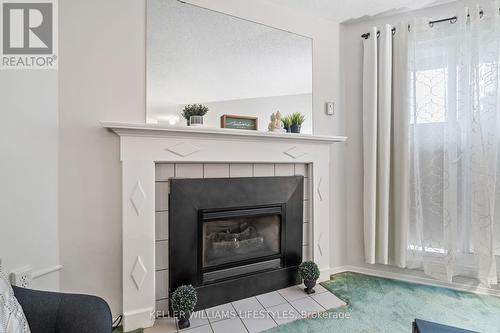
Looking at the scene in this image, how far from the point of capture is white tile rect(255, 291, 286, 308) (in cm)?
185

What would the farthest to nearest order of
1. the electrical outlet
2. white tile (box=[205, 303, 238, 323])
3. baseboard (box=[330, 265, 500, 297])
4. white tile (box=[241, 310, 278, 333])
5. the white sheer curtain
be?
1. baseboard (box=[330, 265, 500, 297])
2. the white sheer curtain
3. white tile (box=[205, 303, 238, 323])
4. white tile (box=[241, 310, 278, 333])
5. the electrical outlet

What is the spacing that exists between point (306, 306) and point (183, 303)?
89cm

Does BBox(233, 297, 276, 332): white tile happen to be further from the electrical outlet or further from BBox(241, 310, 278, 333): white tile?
the electrical outlet

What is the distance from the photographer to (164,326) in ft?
5.19

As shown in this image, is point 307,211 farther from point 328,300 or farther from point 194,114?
point 194,114

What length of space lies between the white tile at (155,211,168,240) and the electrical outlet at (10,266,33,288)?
65 cm

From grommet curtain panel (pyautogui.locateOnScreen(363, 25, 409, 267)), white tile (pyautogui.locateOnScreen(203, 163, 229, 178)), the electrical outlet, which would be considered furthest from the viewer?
grommet curtain panel (pyautogui.locateOnScreen(363, 25, 409, 267))

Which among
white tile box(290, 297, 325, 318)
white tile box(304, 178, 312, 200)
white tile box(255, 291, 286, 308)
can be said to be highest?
white tile box(304, 178, 312, 200)

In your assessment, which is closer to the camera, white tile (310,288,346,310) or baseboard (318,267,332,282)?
white tile (310,288,346,310)

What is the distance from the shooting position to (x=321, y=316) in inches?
66.9

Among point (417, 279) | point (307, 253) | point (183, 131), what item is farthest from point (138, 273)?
point (417, 279)

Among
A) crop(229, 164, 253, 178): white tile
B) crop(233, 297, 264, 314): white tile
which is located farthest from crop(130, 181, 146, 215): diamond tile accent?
crop(233, 297, 264, 314): white tile

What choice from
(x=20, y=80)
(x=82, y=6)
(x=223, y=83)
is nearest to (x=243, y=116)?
(x=223, y=83)

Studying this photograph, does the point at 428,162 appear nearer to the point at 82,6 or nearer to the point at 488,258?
the point at 488,258
